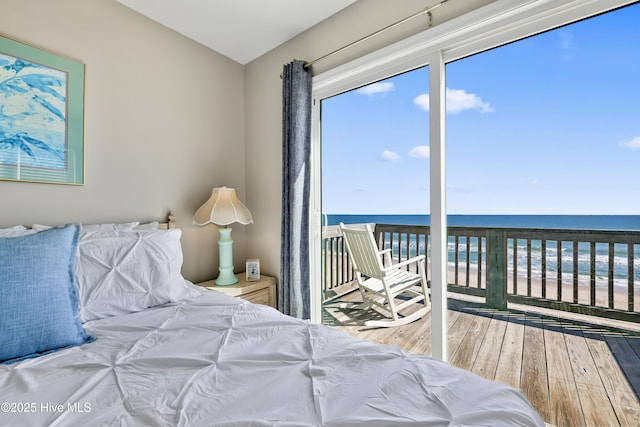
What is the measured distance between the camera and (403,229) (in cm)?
196

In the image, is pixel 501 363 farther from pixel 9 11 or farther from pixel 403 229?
pixel 9 11

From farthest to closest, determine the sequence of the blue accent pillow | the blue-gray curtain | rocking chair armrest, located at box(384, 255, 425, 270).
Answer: the blue-gray curtain → rocking chair armrest, located at box(384, 255, 425, 270) → the blue accent pillow

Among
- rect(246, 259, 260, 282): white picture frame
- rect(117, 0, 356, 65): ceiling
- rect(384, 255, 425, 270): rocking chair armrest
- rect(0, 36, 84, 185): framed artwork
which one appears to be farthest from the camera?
rect(246, 259, 260, 282): white picture frame

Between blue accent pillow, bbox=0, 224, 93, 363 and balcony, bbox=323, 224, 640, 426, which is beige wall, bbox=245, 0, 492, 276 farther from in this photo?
blue accent pillow, bbox=0, 224, 93, 363

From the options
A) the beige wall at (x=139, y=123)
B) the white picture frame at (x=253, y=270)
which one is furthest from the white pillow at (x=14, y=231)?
the white picture frame at (x=253, y=270)

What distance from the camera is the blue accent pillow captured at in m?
0.98

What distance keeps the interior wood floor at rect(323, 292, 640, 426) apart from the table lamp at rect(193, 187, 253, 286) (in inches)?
Answer: 59.5

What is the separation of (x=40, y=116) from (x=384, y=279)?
2360 millimetres

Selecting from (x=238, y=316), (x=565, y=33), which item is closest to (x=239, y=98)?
(x=238, y=316)

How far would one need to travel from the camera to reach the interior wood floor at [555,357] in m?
1.32

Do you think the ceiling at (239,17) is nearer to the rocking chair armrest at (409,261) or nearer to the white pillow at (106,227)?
the white pillow at (106,227)

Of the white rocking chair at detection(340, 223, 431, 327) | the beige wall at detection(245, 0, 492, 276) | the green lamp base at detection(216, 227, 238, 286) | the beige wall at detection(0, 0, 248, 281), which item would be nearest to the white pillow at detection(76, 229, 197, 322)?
the beige wall at detection(0, 0, 248, 281)

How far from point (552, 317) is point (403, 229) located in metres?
0.90

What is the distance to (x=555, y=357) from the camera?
1.48 m
